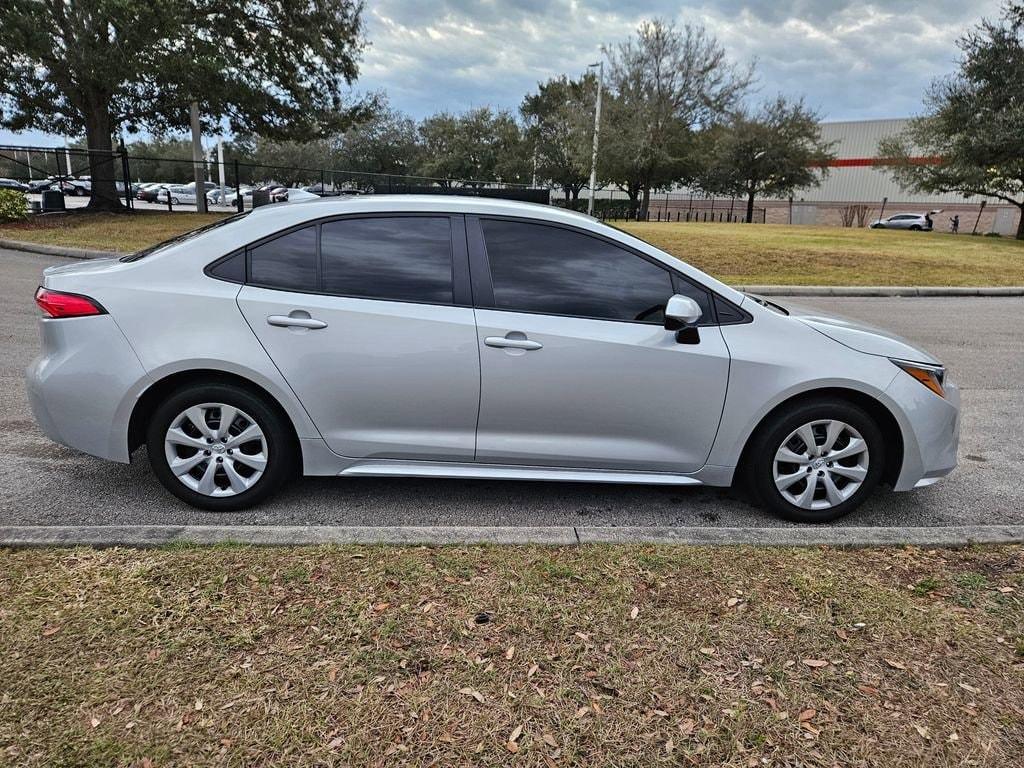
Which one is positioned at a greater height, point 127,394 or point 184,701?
point 127,394

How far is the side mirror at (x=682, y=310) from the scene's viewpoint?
136 inches

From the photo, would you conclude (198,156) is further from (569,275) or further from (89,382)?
(569,275)

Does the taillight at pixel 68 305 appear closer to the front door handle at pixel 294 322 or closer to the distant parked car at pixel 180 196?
the front door handle at pixel 294 322

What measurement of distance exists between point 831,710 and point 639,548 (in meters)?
1.12

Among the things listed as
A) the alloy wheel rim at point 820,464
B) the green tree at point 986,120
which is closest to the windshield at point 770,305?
the alloy wheel rim at point 820,464

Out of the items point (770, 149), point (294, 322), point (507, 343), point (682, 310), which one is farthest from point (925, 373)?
point (770, 149)

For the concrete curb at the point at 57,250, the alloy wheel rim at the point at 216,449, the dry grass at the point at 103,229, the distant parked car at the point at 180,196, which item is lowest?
the alloy wheel rim at the point at 216,449

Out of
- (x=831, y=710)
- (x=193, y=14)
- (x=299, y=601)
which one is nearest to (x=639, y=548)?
(x=831, y=710)

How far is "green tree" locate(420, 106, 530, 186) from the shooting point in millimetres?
59625

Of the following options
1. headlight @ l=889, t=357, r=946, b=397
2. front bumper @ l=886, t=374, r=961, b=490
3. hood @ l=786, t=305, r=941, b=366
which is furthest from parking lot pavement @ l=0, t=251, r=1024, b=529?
hood @ l=786, t=305, r=941, b=366

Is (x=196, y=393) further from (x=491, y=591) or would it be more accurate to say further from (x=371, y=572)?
(x=491, y=591)

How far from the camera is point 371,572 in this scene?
9.88 feet

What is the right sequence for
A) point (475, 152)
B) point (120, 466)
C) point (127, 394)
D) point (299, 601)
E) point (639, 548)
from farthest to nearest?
point (475, 152) < point (120, 466) < point (127, 394) < point (639, 548) < point (299, 601)

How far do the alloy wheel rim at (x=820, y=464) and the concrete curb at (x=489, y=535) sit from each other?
0.23m
